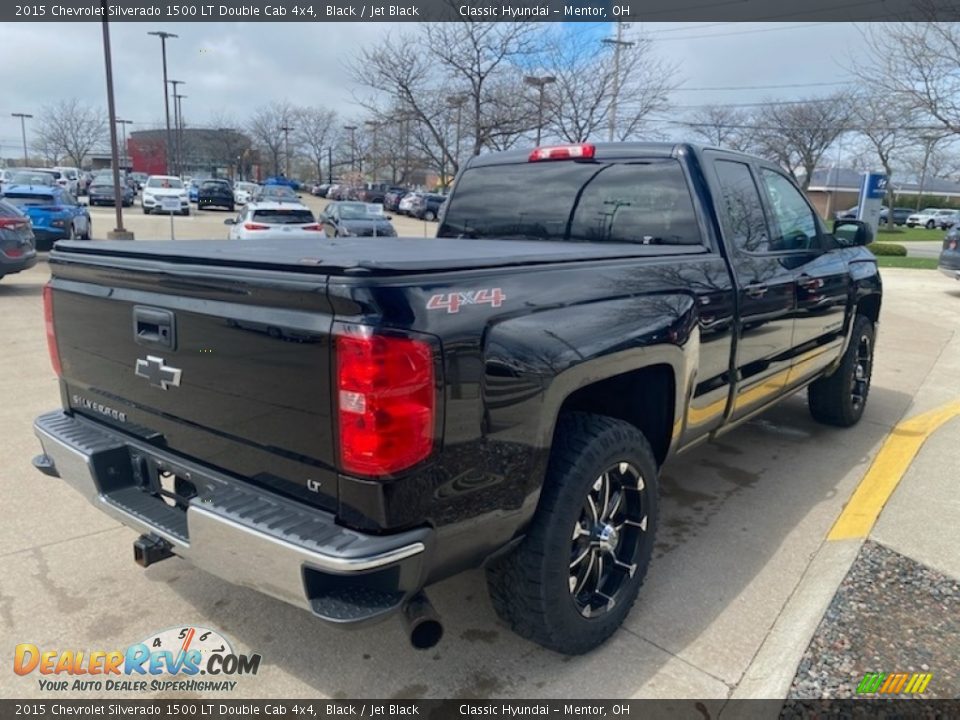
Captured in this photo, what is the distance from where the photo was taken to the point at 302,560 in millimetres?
1939

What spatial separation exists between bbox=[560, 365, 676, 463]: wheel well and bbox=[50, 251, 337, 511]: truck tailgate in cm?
126

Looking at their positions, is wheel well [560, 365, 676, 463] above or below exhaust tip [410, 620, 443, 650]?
above

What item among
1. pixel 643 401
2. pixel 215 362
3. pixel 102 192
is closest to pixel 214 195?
pixel 102 192

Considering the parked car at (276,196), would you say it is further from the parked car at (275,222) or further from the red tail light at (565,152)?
the red tail light at (565,152)

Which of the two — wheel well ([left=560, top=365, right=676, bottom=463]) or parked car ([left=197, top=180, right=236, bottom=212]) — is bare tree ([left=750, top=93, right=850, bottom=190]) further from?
wheel well ([left=560, top=365, right=676, bottom=463])

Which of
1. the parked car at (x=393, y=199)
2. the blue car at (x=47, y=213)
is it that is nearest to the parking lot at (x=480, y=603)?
the blue car at (x=47, y=213)

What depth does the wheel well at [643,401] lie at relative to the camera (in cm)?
301

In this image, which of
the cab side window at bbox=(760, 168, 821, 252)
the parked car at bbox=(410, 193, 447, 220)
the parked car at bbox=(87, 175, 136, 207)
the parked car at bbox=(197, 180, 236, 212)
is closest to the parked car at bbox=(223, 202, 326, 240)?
the cab side window at bbox=(760, 168, 821, 252)

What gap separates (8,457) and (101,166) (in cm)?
10735

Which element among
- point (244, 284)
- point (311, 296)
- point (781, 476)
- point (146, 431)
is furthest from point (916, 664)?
point (146, 431)

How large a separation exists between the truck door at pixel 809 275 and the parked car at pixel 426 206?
33229 mm

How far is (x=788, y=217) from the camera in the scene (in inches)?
170

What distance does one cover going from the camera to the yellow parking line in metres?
3.80

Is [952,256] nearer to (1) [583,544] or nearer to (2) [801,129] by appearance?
(1) [583,544]
